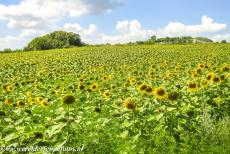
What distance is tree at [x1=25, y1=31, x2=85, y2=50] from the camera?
235ft

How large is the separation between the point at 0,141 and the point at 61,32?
77.7m

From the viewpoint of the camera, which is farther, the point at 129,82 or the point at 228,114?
the point at 129,82

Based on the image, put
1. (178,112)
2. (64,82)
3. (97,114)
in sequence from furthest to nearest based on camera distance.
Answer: (64,82) < (97,114) < (178,112)

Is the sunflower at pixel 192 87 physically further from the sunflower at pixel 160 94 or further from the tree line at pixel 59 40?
the tree line at pixel 59 40

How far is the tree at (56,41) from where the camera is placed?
71500 mm

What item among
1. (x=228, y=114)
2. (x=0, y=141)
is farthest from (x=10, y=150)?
(x=228, y=114)

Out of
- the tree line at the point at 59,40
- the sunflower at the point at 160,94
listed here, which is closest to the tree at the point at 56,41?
the tree line at the point at 59,40

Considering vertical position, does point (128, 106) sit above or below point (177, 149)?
above

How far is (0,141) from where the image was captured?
602 centimetres

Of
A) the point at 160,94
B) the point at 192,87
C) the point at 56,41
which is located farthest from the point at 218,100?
the point at 56,41

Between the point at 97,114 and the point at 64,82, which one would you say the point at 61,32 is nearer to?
the point at 64,82

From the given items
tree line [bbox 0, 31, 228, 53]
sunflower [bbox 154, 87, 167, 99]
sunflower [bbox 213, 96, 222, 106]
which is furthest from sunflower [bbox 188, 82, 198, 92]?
tree line [bbox 0, 31, 228, 53]

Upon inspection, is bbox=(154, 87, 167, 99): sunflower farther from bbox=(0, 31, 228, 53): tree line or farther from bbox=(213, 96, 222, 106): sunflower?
bbox=(0, 31, 228, 53): tree line

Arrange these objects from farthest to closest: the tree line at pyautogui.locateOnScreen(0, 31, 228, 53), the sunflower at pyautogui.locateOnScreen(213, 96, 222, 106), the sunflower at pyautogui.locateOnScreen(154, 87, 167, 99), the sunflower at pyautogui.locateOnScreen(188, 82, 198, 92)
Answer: the tree line at pyautogui.locateOnScreen(0, 31, 228, 53) → the sunflower at pyautogui.locateOnScreen(188, 82, 198, 92) → the sunflower at pyautogui.locateOnScreen(213, 96, 222, 106) → the sunflower at pyautogui.locateOnScreen(154, 87, 167, 99)
